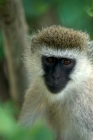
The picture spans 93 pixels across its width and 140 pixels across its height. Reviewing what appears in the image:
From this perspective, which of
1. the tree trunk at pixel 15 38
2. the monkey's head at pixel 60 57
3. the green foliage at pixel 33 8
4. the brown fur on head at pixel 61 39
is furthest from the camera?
the green foliage at pixel 33 8

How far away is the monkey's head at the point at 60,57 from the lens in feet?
10.2

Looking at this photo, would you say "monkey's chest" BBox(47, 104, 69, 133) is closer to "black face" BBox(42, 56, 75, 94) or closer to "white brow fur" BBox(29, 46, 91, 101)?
"white brow fur" BBox(29, 46, 91, 101)

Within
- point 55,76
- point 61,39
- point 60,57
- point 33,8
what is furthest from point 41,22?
point 55,76

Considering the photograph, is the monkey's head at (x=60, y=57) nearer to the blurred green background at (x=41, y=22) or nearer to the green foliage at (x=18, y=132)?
the blurred green background at (x=41, y=22)

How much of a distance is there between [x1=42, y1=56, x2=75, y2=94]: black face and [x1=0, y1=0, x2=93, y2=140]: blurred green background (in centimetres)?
50

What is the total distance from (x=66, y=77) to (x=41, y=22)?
3377mm

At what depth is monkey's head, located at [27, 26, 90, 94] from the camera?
3.11 meters

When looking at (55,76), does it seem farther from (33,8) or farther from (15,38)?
(33,8)

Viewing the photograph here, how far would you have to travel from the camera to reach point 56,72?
2980 mm

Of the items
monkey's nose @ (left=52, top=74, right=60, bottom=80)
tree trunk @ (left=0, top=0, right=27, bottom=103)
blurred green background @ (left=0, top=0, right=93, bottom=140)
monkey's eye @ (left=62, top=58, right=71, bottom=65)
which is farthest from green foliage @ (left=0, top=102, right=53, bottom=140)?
A: tree trunk @ (left=0, top=0, right=27, bottom=103)

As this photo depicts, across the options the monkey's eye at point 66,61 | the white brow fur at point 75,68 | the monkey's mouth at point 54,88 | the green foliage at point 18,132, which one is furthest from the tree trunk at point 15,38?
the green foliage at point 18,132

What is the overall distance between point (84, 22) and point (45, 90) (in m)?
1.73

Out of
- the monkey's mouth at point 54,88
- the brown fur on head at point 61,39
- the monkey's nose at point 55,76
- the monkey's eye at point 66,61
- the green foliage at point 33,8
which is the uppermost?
the green foliage at point 33,8

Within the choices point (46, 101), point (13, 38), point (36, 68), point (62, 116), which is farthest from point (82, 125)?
point (13, 38)
